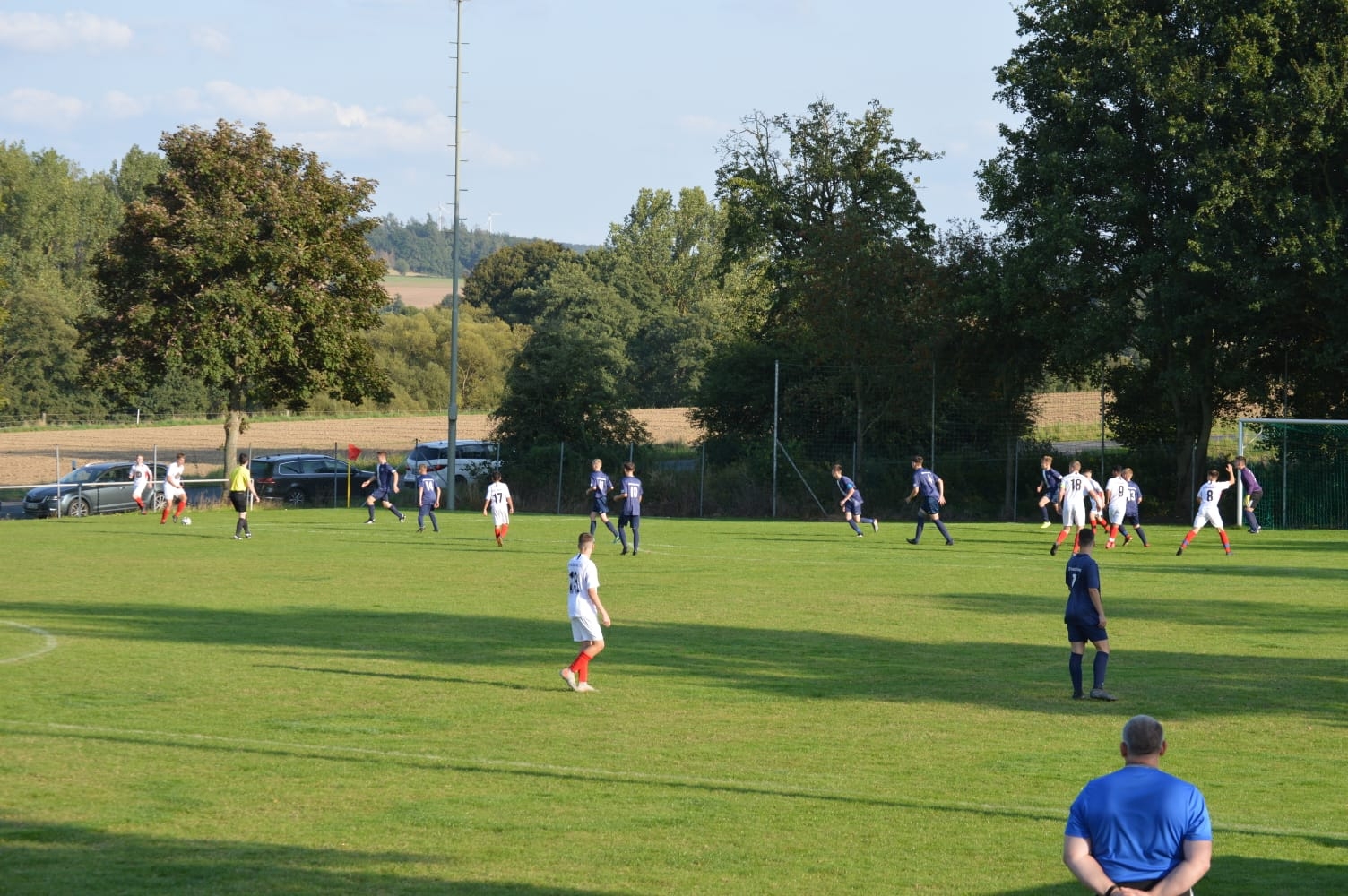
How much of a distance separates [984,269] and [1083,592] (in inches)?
1283

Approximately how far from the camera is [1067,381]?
151 feet

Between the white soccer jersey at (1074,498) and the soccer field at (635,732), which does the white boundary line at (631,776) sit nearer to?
the soccer field at (635,732)

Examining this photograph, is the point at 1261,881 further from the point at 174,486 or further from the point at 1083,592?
the point at 174,486

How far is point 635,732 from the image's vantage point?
11.6 metres

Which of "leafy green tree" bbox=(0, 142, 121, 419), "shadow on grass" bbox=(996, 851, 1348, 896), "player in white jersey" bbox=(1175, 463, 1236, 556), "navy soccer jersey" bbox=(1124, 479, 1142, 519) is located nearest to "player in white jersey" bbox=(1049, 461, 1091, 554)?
"navy soccer jersey" bbox=(1124, 479, 1142, 519)

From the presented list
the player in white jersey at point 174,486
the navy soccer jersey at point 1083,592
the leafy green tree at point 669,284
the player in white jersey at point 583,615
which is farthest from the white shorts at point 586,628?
the leafy green tree at point 669,284

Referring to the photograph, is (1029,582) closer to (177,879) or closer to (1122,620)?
(1122,620)

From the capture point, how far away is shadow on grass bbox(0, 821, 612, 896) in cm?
740

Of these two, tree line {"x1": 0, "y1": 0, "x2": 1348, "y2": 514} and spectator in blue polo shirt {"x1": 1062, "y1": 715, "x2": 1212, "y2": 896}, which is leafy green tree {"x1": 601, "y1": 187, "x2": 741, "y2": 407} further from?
spectator in blue polo shirt {"x1": 1062, "y1": 715, "x2": 1212, "y2": 896}

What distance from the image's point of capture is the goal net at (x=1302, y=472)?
40.0 m

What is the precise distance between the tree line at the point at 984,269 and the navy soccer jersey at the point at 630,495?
17.3 metres

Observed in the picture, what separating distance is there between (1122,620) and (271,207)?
32980mm

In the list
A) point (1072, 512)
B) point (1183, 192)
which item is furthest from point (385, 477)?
point (1183, 192)

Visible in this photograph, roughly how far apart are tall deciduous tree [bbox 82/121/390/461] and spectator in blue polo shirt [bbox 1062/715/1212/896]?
137ft
